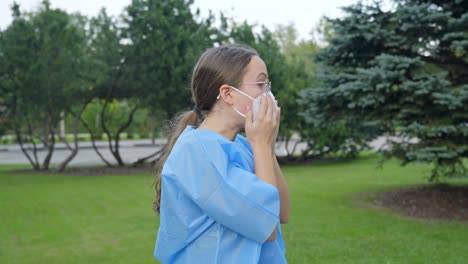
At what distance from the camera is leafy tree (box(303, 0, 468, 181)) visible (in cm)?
818

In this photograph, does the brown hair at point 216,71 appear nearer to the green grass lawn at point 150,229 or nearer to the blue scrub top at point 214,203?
the blue scrub top at point 214,203

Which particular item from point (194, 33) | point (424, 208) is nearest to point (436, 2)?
point (424, 208)

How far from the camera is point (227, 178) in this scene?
181 centimetres

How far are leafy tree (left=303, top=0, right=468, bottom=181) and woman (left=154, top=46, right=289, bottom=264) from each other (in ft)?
22.0

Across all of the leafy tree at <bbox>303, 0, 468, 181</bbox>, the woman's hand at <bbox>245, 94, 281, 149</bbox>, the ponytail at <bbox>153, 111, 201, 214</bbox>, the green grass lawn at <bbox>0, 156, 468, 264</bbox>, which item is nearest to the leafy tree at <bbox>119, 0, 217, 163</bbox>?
the green grass lawn at <bbox>0, 156, 468, 264</bbox>

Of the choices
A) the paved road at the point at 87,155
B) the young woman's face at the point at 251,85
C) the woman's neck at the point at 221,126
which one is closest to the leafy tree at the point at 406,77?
the young woman's face at the point at 251,85

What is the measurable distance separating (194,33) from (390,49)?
1016 centimetres

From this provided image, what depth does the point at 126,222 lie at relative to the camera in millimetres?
8781

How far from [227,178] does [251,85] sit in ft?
1.42

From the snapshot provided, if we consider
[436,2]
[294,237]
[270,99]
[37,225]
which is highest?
[436,2]

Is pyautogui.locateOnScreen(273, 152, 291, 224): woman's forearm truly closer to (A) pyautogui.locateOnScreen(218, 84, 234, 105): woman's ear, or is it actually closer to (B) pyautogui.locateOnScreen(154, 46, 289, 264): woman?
(B) pyautogui.locateOnScreen(154, 46, 289, 264): woman

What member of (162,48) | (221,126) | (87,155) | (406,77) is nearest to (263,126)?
(221,126)

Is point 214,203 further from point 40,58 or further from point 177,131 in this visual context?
point 40,58

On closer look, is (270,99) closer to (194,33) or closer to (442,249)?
(442,249)
